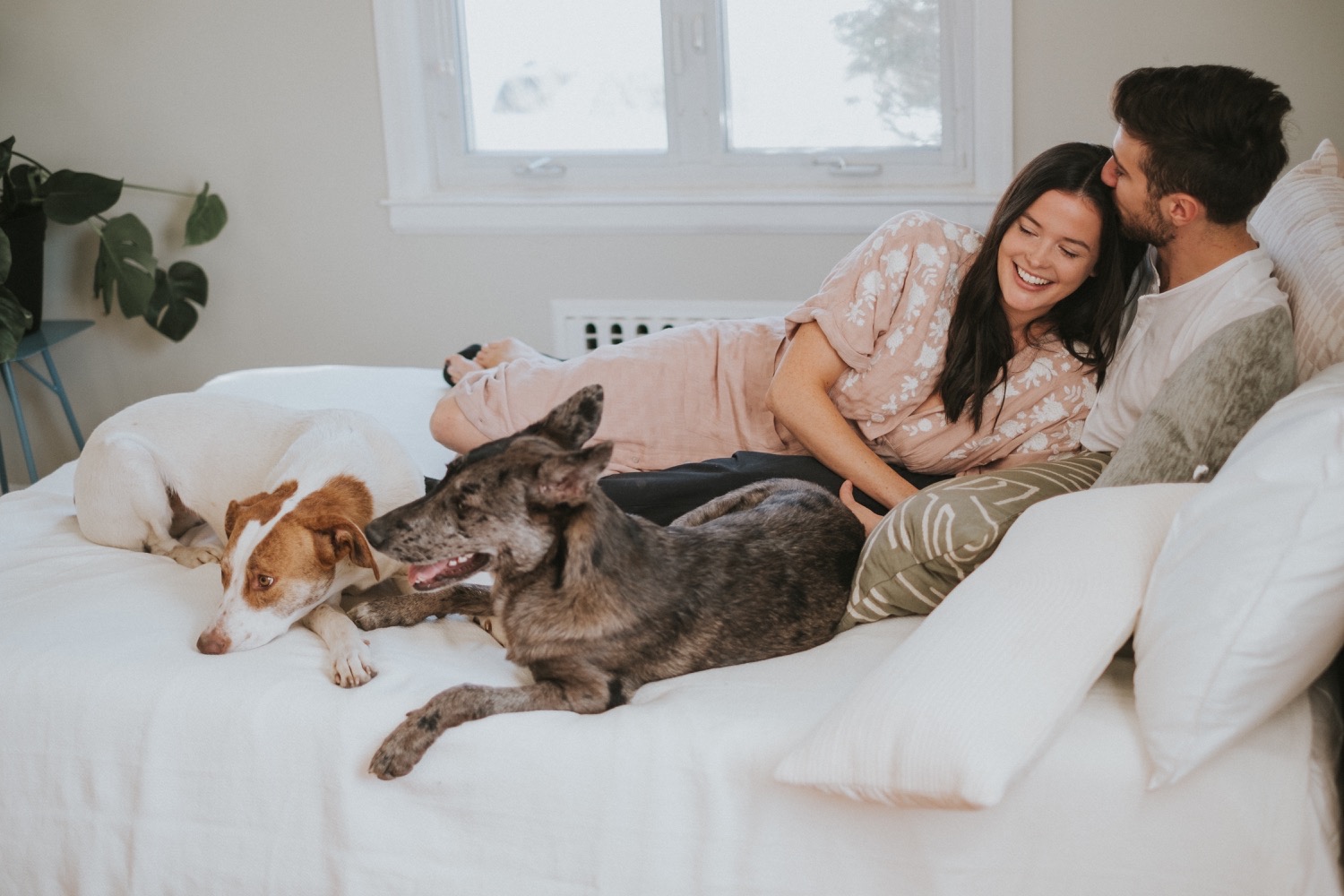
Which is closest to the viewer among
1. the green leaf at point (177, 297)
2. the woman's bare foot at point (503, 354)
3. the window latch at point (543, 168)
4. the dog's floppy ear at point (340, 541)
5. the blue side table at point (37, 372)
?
the dog's floppy ear at point (340, 541)

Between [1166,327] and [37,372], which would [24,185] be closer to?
[37,372]

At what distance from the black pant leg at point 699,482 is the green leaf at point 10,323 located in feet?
7.23

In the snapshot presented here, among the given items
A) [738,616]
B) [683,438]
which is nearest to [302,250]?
[683,438]

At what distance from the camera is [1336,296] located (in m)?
1.69

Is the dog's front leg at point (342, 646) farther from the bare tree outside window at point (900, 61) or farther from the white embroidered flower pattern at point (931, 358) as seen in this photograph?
the bare tree outside window at point (900, 61)

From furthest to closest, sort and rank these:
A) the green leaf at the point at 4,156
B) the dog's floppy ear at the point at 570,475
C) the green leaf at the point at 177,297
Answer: the green leaf at the point at 177,297 → the green leaf at the point at 4,156 → the dog's floppy ear at the point at 570,475

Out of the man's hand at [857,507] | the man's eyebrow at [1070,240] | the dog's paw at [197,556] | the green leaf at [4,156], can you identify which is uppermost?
the green leaf at [4,156]

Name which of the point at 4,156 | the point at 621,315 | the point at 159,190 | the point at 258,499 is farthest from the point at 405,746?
the point at 159,190

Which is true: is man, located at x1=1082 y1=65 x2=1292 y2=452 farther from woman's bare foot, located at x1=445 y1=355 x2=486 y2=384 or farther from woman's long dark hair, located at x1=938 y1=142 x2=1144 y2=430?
woman's bare foot, located at x1=445 y1=355 x2=486 y2=384

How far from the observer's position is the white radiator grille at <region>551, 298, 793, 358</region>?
12.3ft

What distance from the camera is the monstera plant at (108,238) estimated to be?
11.9 feet

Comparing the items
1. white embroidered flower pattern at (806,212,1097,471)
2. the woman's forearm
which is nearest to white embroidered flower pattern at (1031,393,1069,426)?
white embroidered flower pattern at (806,212,1097,471)

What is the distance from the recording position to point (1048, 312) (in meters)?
2.16

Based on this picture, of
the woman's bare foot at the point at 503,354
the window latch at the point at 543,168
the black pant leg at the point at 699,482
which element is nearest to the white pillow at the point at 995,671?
the black pant leg at the point at 699,482
